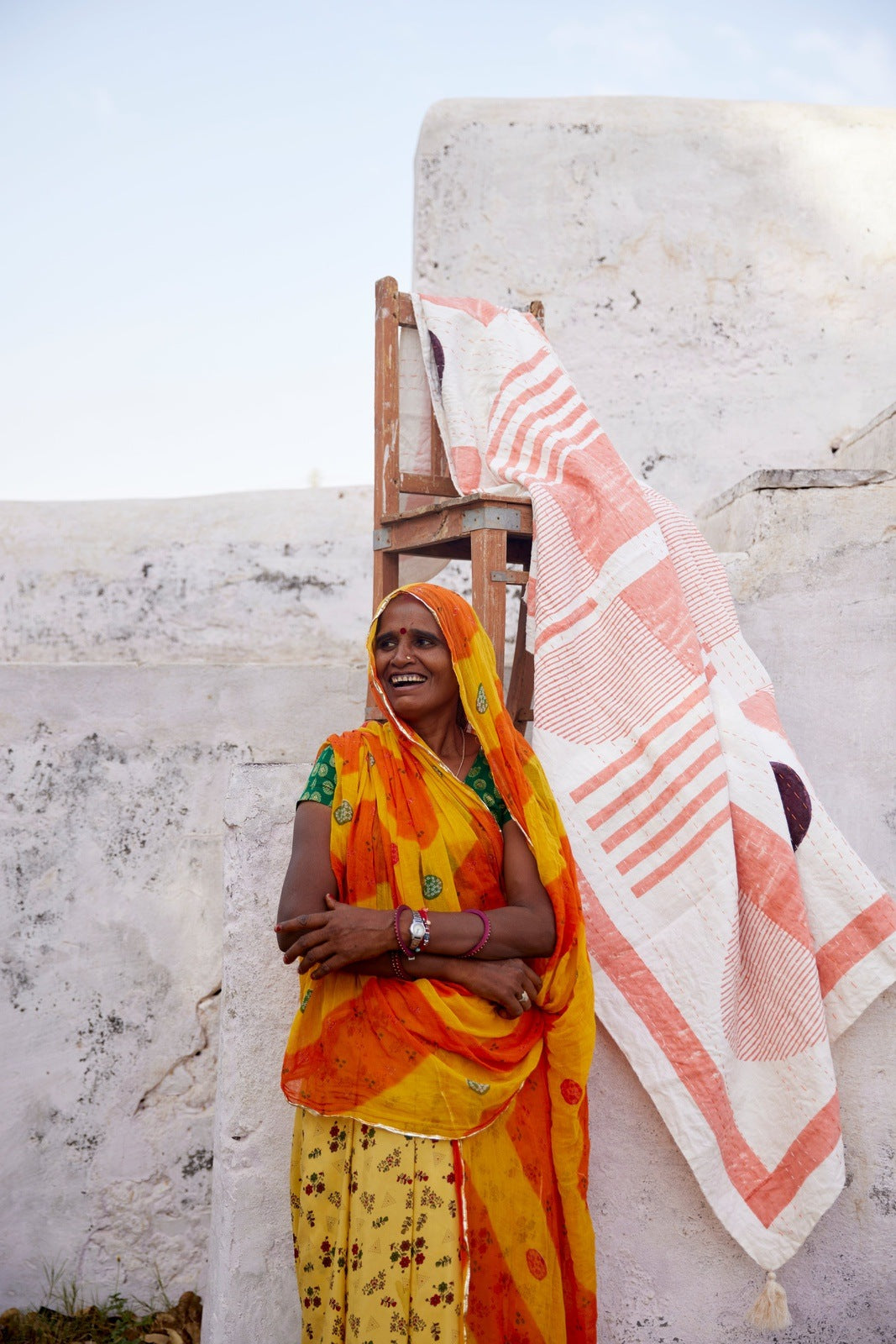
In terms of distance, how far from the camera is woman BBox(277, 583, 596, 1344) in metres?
1.56

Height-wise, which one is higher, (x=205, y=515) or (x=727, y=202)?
(x=727, y=202)

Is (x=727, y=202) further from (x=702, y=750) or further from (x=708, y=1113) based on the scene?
(x=708, y=1113)

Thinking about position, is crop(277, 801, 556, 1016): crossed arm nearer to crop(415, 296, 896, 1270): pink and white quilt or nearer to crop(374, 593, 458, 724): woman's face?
crop(374, 593, 458, 724): woman's face

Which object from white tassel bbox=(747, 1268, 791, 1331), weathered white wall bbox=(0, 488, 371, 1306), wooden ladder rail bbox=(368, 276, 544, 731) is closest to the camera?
white tassel bbox=(747, 1268, 791, 1331)

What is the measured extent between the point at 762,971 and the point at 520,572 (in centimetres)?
105

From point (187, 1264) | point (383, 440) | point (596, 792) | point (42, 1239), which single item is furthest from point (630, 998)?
point (42, 1239)

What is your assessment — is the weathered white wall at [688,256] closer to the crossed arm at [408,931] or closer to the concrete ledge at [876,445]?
the concrete ledge at [876,445]

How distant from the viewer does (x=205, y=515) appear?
14.1 feet

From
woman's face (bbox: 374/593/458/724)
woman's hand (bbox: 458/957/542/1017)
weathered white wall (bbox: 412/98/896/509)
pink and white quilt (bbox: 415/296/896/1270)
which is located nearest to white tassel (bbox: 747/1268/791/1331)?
pink and white quilt (bbox: 415/296/896/1270)

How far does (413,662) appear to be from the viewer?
1.82 metres

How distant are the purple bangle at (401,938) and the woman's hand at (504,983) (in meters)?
0.09

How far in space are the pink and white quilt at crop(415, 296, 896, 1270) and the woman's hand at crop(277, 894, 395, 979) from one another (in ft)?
2.00

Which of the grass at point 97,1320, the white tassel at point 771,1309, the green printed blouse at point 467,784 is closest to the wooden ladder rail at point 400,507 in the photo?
the green printed blouse at point 467,784

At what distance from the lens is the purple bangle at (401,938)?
1.57m
